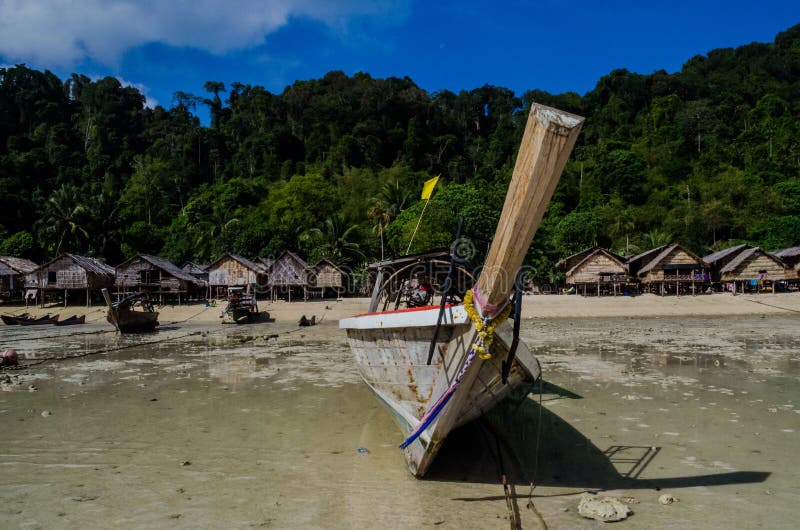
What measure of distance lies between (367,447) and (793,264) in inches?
1491

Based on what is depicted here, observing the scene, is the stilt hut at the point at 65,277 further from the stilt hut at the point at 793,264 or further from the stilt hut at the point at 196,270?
the stilt hut at the point at 793,264

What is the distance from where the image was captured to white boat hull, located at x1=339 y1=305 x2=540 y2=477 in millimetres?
5059

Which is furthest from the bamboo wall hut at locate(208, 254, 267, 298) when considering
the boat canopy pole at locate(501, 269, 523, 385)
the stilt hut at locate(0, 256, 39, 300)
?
the boat canopy pole at locate(501, 269, 523, 385)

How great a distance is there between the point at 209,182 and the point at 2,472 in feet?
221

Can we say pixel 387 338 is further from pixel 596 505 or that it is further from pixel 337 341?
pixel 337 341

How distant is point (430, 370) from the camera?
215 inches

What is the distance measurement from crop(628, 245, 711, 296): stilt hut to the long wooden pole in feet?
108

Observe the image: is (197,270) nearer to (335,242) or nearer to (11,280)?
(335,242)

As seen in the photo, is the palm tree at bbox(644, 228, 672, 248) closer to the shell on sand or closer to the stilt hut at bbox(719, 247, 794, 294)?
the stilt hut at bbox(719, 247, 794, 294)

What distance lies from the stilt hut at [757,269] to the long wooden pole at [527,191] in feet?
114

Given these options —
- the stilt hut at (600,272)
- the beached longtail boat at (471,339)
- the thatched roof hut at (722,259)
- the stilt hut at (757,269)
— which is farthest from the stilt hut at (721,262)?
the beached longtail boat at (471,339)

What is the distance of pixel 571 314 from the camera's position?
27.0 m

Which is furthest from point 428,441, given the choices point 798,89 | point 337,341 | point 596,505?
point 798,89

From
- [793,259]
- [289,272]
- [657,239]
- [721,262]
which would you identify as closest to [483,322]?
[289,272]
